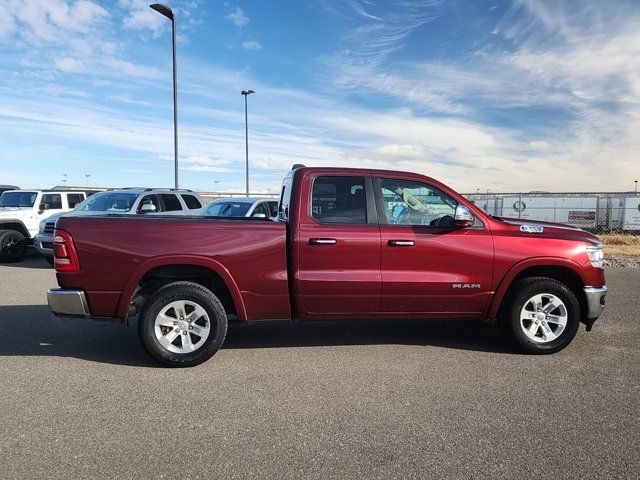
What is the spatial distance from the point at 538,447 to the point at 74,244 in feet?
13.6

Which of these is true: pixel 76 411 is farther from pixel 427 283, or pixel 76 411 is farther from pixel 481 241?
pixel 481 241

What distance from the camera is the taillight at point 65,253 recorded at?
4.64m

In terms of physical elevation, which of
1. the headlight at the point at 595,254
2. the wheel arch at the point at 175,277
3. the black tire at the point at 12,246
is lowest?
the black tire at the point at 12,246

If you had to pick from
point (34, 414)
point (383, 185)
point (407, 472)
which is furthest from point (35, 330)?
point (407, 472)

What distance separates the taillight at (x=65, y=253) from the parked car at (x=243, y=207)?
24.2ft

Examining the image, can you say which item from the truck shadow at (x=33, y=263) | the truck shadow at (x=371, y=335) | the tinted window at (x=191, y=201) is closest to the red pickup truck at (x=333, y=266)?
the truck shadow at (x=371, y=335)

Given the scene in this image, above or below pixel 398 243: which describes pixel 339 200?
above

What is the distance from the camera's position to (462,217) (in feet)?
16.1

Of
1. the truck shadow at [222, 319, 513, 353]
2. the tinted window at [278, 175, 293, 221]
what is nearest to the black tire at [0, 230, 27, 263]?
the truck shadow at [222, 319, 513, 353]

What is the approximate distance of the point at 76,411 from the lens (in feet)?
12.4

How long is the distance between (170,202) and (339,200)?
869cm

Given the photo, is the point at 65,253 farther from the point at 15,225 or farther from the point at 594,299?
the point at 15,225

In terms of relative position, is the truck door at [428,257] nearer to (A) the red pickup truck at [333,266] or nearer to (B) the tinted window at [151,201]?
(A) the red pickup truck at [333,266]

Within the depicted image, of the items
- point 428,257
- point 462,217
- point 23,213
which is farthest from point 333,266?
point 23,213
